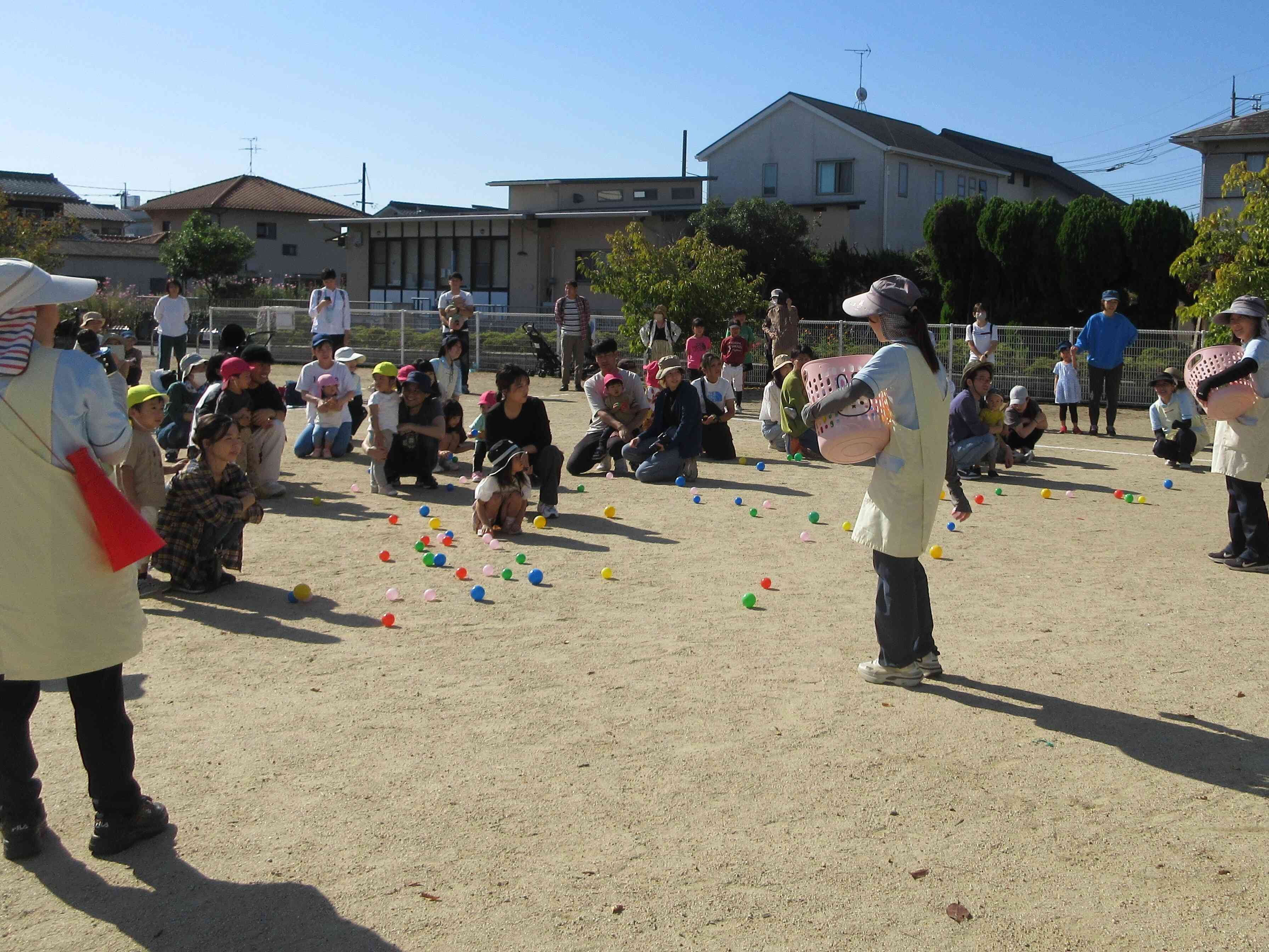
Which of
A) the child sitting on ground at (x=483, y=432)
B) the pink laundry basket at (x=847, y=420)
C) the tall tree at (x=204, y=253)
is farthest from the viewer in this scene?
the tall tree at (x=204, y=253)

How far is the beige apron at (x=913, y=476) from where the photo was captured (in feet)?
18.1

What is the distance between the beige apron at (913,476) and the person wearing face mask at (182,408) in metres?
7.60

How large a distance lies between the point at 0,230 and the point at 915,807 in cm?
3408

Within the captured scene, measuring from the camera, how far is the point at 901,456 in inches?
218

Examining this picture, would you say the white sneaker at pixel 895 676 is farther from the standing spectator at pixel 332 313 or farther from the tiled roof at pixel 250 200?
the tiled roof at pixel 250 200

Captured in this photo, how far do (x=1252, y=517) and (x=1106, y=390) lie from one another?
940 centimetres

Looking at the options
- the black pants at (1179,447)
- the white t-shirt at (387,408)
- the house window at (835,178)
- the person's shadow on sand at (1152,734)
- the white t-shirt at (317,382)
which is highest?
the house window at (835,178)

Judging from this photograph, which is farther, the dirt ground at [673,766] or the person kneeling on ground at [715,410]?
the person kneeling on ground at [715,410]

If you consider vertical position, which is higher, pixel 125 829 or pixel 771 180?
pixel 771 180

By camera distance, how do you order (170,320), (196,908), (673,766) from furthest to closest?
(170,320) < (673,766) < (196,908)

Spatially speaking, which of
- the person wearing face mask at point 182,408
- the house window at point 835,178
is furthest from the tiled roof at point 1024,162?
the person wearing face mask at point 182,408

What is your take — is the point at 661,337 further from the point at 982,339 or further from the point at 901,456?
the point at 901,456

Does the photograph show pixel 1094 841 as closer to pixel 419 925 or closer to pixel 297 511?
pixel 419 925

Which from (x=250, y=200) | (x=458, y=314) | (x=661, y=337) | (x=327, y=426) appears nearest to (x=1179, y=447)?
(x=661, y=337)
